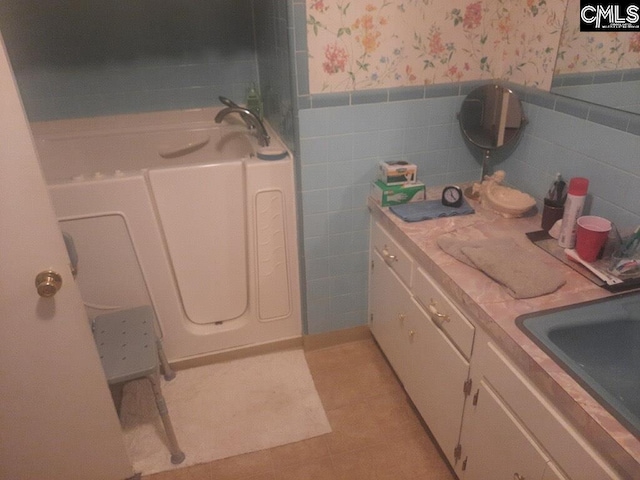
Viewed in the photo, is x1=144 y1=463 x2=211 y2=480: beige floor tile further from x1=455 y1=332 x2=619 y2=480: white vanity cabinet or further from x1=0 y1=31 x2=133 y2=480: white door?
x1=455 y1=332 x2=619 y2=480: white vanity cabinet

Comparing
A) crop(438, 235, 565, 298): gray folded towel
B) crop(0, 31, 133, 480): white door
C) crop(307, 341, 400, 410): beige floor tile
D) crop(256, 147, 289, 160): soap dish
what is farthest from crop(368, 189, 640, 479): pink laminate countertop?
crop(0, 31, 133, 480): white door

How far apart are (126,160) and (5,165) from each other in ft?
4.59

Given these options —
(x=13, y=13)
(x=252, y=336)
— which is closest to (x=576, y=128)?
(x=252, y=336)

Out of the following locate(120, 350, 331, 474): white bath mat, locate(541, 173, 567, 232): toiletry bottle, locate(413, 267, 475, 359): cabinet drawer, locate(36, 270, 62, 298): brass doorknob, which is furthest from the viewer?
locate(120, 350, 331, 474): white bath mat

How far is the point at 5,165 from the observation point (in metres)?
1.05

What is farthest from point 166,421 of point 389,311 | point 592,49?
point 592,49

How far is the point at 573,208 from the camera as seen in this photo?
1.33m

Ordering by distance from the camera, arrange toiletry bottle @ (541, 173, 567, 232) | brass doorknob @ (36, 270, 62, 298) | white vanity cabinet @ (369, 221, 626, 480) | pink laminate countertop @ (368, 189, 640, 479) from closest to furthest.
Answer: pink laminate countertop @ (368, 189, 640, 479) → white vanity cabinet @ (369, 221, 626, 480) → brass doorknob @ (36, 270, 62, 298) → toiletry bottle @ (541, 173, 567, 232)

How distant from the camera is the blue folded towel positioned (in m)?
1.61

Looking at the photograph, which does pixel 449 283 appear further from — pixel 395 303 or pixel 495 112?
pixel 495 112

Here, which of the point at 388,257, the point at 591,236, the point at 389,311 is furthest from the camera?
the point at 389,311

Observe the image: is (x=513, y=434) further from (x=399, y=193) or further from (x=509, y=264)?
(x=399, y=193)

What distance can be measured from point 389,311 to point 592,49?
1072 mm

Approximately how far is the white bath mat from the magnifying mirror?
1166 mm
